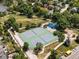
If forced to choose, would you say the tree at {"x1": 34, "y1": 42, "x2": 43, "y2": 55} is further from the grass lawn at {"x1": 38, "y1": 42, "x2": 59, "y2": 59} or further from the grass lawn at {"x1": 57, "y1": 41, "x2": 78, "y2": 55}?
the grass lawn at {"x1": 57, "y1": 41, "x2": 78, "y2": 55}

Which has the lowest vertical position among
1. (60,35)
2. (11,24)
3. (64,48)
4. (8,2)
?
(8,2)

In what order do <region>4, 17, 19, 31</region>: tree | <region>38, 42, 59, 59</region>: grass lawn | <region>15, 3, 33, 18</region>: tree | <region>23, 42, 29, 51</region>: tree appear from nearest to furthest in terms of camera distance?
1. <region>38, 42, 59, 59</region>: grass lawn
2. <region>23, 42, 29, 51</region>: tree
3. <region>4, 17, 19, 31</region>: tree
4. <region>15, 3, 33, 18</region>: tree

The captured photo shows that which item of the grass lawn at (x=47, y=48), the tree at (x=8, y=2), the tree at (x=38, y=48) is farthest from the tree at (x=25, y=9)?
the tree at (x=38, y=48)

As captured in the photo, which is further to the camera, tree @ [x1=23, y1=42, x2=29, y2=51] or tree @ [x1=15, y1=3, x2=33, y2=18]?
tree @ [x1=15, y1=3, x2=33, y2=18]

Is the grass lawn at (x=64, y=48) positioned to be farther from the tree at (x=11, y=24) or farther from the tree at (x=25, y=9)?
the tree at (x=25, y=9)

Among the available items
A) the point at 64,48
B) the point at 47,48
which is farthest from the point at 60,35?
the point at 47,48

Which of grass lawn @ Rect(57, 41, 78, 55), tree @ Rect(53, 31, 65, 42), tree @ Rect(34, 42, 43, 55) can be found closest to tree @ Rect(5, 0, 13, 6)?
tree @ Rect(53, 31, 65, 42)

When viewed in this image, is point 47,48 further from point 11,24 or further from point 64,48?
point 11,24

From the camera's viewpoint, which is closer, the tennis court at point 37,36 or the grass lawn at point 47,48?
the grass lawn at point 47,48
